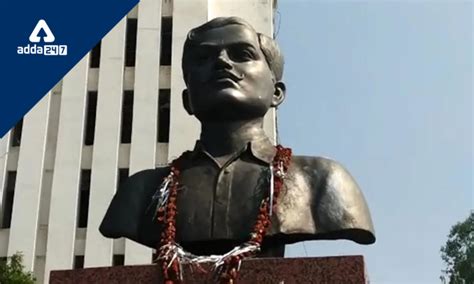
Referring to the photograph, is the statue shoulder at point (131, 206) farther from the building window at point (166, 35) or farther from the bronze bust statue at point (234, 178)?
the building window at point (166, 35)

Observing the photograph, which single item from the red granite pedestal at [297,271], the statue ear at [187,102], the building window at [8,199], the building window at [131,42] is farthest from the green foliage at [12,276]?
the red granite pedestal at [297,271]

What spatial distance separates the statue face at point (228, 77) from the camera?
3.87 m

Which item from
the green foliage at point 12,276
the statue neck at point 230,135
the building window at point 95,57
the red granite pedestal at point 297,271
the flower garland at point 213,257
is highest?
the building window at point 95,57

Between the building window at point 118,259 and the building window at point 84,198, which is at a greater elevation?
the building window at point 84,198

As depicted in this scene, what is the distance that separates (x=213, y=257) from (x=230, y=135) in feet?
2.73

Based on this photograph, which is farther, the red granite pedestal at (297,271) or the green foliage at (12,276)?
the green foliage at (12,276)

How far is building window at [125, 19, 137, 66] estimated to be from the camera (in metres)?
18.9

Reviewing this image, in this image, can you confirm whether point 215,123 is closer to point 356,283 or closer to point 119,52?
point 356,283

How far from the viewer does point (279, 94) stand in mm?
4188

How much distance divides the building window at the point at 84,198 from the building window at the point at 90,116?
0.90 m

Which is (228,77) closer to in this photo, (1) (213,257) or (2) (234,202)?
(2) (234,202)

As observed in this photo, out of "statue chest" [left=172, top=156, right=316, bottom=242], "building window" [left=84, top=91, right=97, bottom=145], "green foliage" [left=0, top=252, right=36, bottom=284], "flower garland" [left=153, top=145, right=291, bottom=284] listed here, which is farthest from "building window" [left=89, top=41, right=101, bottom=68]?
"statue chest" [left=172, top=156, right=316, bottom=242]

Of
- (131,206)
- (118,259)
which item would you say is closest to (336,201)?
(131,206)

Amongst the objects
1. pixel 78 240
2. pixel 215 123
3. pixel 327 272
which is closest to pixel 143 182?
pixel 215 123
